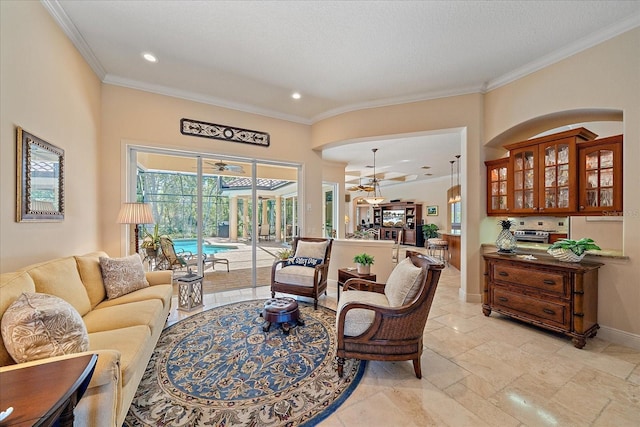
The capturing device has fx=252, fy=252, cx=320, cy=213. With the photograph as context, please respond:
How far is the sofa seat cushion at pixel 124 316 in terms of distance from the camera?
79.1 inches

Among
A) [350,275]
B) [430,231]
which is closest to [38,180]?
[350,275]

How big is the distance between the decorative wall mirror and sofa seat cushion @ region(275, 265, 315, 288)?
8.37 ft

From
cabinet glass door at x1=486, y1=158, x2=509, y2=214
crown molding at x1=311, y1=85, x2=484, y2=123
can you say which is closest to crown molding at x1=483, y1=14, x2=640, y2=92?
crown molding at x1=311, y1=85, x2=484, y2=123

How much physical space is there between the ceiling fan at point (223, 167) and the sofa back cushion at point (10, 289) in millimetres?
3082

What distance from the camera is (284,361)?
2342mm

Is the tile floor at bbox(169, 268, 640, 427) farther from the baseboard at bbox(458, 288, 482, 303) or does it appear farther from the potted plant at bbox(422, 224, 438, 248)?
the potted plant at bbox(422, 224, 438, 248)

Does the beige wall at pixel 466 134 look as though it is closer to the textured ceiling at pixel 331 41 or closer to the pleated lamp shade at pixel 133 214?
the textured ceiling at pixel 331 41

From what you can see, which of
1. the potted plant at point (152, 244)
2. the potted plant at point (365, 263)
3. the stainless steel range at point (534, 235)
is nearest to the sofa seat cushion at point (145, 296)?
the potted plant at point (152, 244)

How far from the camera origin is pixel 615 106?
8.95ft

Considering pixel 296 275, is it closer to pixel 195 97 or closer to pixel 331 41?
pixel 331 41

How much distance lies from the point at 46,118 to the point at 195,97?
214 centimetres

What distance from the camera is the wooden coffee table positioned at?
8.86 feet

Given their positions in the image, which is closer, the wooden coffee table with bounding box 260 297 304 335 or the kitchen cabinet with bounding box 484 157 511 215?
the wooden coffee table with bounding box 260 297 304 335

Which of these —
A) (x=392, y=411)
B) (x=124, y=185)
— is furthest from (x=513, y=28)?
(x=124, y=185)
